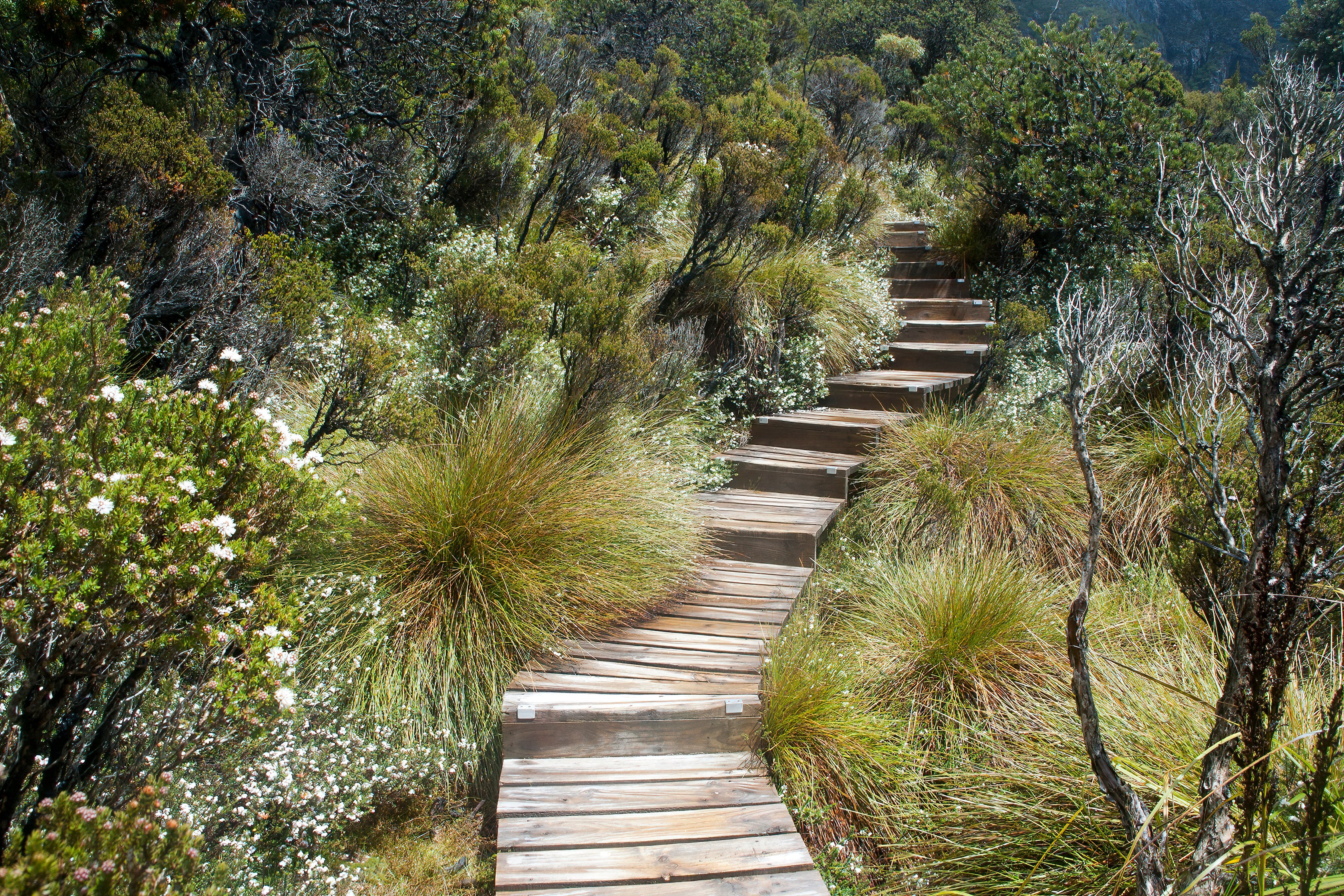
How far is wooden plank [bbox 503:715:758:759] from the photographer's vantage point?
304cm

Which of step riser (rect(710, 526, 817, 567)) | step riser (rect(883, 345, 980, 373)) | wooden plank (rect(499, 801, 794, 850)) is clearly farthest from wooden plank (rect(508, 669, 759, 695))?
step riser (rect(883, 345, 980, 373))

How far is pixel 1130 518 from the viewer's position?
5.10m

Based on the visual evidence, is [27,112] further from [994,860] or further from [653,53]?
[653,53]

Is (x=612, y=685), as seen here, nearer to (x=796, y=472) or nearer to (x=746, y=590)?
(x=746, y=590)

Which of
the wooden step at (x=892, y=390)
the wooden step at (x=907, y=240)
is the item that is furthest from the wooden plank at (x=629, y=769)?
the wooden step at (x=907, y=240)

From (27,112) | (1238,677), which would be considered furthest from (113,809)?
(27,112)

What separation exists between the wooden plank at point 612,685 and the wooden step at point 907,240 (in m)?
6.78

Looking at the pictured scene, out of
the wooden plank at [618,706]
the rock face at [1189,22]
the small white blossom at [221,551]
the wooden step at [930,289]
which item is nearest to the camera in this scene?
the small white blossom at [221,551]

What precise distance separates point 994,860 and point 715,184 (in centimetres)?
472

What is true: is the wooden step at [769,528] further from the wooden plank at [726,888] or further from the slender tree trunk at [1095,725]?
the slender tree trunk at [1095,725]

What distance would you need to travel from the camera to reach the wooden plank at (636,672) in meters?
3.29

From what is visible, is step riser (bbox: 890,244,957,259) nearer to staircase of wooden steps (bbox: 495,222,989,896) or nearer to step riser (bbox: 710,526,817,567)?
staircase of wooden steps (bbox: 495,222,989,896)

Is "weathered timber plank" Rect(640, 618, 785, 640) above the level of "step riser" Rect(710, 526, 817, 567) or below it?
below

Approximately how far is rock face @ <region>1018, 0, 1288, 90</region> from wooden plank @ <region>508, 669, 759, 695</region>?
114 ft
